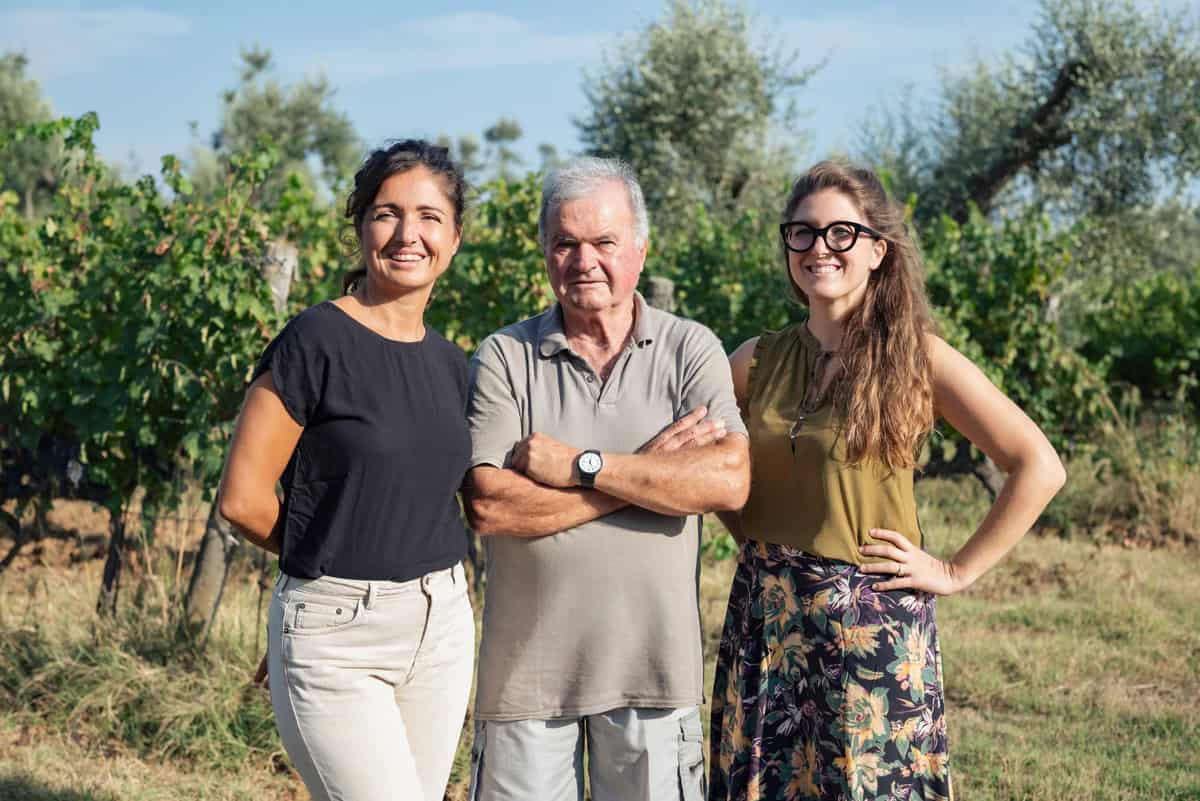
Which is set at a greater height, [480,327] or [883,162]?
[883,162]

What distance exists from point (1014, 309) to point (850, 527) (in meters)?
6.56

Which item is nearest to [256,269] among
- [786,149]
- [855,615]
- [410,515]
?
[410,515]

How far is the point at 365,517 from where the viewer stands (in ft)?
7.93

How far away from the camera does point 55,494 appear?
6062mm

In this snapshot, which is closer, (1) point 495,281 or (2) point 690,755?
(2) point 690,755

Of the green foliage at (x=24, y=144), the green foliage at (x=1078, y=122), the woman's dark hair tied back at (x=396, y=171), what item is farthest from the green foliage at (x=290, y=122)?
the woman's dark hair tied back at (x=396, y=171)

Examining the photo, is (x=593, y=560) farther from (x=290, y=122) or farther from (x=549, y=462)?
(x=290, y=122)

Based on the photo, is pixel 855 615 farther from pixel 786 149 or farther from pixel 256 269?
pixel 786 149

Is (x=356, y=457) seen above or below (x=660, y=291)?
below

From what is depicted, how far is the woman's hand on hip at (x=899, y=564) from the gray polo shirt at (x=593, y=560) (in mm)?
403

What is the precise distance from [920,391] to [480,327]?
3975mm

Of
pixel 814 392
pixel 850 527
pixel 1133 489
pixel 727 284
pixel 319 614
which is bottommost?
pixel 1133 489

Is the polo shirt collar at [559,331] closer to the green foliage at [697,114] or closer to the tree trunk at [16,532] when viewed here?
the tree trunk at [16,532]

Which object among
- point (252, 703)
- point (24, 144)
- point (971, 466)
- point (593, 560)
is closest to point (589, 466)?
point (593, 560)
